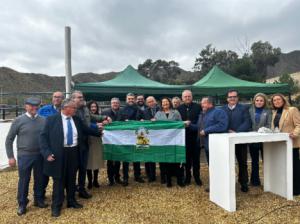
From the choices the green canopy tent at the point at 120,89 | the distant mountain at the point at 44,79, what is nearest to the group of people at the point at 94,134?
the green canopy tent at the point at 120,89

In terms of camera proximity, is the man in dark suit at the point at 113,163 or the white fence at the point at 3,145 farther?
the white fence at the point at 3,145

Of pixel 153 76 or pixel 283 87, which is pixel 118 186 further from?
pixel 153 76

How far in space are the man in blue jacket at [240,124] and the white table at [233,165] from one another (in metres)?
0.35

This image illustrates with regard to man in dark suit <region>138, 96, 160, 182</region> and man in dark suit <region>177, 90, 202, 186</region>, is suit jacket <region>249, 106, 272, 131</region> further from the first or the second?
man in dark suit <region>138, 96, 160, 182</region>

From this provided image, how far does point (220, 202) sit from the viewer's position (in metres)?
4.23

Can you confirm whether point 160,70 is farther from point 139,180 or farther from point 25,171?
point 25,171

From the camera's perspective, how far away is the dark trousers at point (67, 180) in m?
4.08

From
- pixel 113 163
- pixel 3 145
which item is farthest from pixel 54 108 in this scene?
pixel 3 145

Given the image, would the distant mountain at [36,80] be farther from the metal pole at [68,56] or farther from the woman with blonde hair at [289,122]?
the woman with blonde hair at [289,122]

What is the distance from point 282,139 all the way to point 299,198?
0.96 m

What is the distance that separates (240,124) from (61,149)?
2.75 m

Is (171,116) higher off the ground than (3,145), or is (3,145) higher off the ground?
(171,116)

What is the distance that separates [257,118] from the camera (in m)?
5.04

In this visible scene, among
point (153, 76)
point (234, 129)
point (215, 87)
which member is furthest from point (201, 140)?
point (153, 76)
